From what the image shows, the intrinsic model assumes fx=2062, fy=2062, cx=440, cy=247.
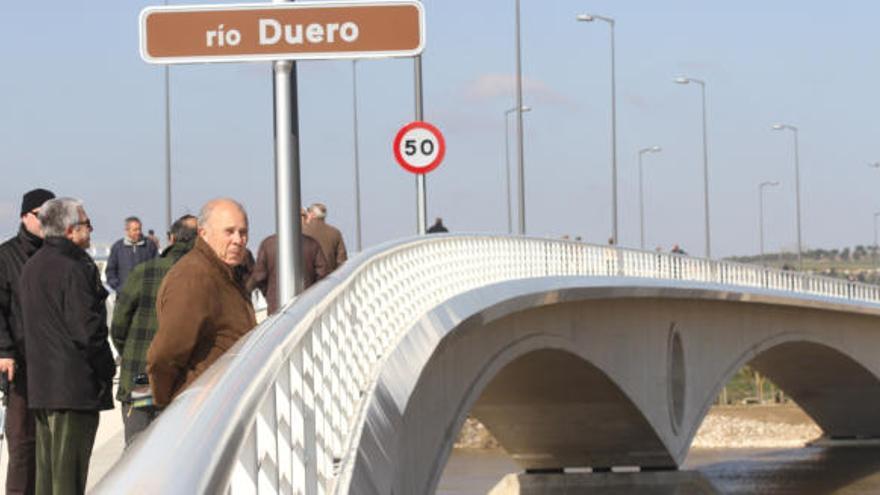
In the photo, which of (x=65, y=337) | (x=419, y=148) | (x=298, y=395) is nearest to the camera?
(x=298, y=395)

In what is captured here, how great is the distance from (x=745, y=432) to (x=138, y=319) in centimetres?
6624

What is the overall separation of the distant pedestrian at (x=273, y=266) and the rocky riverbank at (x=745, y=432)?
54070 millimetres

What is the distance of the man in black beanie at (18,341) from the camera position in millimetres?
9828

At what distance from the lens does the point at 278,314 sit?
22.0 ft

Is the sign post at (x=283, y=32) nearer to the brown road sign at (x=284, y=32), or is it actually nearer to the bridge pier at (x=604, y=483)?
the brown road sign at (x=284, y=32)

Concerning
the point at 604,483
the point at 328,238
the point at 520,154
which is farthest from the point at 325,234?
the point at 604,483

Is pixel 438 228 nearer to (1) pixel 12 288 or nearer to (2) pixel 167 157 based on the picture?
(2) pixel 167 157

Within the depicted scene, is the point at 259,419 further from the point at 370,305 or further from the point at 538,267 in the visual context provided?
the point at 538,267

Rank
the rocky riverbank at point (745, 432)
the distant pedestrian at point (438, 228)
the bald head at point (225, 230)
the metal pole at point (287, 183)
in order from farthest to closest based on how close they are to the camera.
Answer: the rocky riverbank at point (745, 432) → the distant pedestrian at point (438, 228) → the metal pole at point (287, 183) → the bald head at point (225, 230)

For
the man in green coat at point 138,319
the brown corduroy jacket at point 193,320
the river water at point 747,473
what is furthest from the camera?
the river water at point 747,473

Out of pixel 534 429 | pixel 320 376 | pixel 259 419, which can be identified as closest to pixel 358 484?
pixel 320 376

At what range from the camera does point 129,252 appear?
20.3 meters

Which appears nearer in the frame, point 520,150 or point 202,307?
point 202,307

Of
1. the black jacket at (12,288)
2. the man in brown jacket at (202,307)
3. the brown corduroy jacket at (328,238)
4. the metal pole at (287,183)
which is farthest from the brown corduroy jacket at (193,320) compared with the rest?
the brown corduroy jacket at (328,238)
